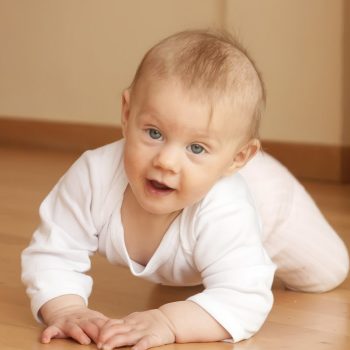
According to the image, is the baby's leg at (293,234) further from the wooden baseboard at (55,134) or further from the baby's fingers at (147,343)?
the wooden baseboard at (55,134)

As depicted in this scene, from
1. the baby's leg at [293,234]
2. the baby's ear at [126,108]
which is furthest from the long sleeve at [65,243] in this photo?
the baby's leg at [293,234]

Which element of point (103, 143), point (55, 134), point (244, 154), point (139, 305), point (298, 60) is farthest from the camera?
point (55, 134)

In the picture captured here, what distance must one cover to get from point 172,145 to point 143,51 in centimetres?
202

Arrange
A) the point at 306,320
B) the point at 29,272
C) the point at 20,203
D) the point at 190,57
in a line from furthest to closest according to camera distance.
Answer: the point at 20,203 → the point at 306,320 → the point at 29,272 → the point at 190,57

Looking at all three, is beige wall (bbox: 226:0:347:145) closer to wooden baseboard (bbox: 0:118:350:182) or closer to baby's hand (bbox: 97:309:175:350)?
wooden baseboard (bbox: 0:118:350:182)

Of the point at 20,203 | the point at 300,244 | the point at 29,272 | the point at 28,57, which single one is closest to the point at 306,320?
the point at 300,244

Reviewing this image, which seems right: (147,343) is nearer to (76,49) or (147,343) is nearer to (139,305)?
(139,305)

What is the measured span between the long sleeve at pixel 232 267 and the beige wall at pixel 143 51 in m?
1.52

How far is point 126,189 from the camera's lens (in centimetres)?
136

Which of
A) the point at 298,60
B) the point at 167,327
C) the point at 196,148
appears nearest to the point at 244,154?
the point at 196,148

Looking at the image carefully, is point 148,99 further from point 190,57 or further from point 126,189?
point 126,189

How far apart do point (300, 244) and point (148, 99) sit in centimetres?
46

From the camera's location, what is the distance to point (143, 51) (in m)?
3.18

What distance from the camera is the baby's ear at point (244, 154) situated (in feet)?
4.21
